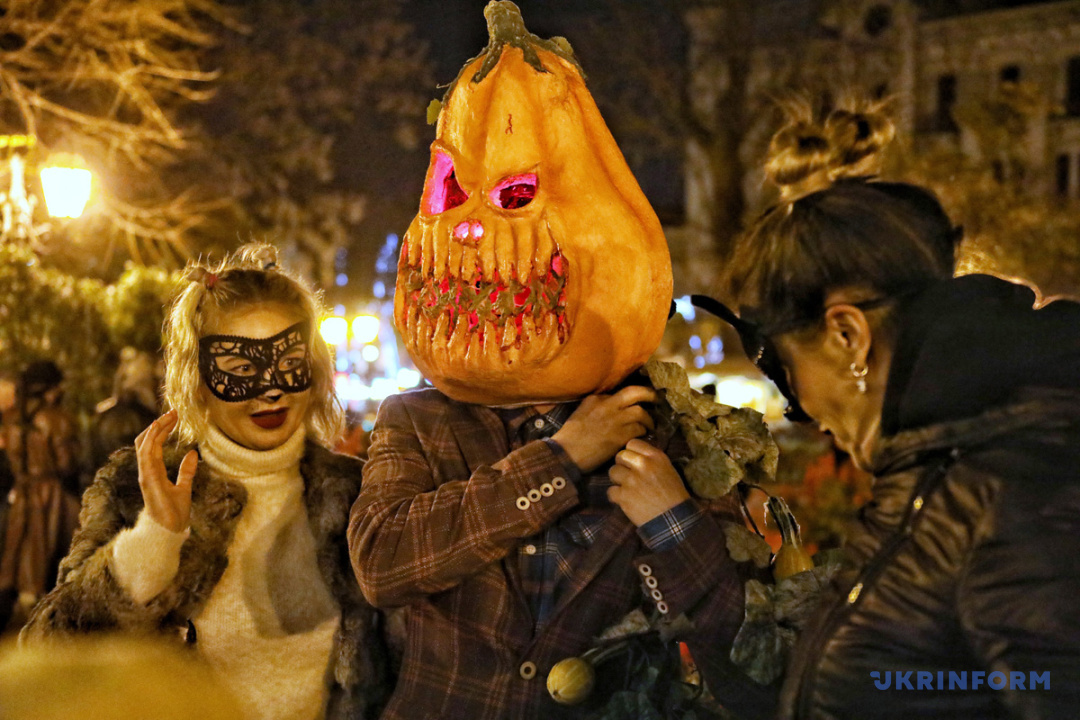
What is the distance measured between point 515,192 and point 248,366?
1.06m

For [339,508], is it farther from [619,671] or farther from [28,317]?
[28,317]

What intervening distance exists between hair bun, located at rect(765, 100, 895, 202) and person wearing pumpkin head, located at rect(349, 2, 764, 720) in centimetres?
53

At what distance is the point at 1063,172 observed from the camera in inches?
1091

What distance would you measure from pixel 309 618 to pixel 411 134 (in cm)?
1547

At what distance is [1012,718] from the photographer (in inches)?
61.1

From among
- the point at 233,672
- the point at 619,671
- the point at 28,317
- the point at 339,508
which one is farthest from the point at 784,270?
the point at 28,317

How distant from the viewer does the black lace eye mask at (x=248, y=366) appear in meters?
3.14

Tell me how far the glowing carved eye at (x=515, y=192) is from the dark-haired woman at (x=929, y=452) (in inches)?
30.5

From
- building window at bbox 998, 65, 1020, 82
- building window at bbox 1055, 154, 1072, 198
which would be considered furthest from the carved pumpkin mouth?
building window at bbox 998, 65, 1020, 82

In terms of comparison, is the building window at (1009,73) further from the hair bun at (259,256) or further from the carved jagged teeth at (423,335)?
the carved jagged teeth at (423,335)

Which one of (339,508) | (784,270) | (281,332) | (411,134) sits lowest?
(339,508)

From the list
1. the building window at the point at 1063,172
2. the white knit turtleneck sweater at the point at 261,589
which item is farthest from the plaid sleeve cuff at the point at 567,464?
the building window at the point at 1063,172

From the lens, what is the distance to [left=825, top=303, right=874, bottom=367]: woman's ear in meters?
1.84

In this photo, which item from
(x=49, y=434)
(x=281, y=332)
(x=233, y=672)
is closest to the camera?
(x=233, y=672)
